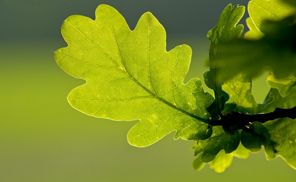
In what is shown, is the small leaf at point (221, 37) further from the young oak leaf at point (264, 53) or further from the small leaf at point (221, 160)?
the small leaf at point (221, 160)

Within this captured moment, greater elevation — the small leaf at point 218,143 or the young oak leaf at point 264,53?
the young oak leaf at point 264,53

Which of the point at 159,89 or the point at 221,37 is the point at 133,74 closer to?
the point at 159,89

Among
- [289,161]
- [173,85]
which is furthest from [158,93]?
[289,161]

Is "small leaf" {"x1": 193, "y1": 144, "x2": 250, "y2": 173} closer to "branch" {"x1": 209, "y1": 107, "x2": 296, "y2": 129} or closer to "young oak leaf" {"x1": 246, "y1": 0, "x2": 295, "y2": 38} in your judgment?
"branch" {"x1": 209, "y1": 107, "x2": 296, "y2": 129}

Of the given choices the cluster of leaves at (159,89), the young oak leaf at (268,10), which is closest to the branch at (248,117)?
the cluster of leaves at (159,89)

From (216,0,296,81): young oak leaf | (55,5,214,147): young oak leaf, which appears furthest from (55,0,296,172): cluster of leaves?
(216,0,296,81): young oak leaf

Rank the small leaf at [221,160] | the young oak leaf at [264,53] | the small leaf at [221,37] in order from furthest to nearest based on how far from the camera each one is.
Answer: the small leaf at [221,160], the small leaf at [221,37], the young oak leaf at [264,53]
